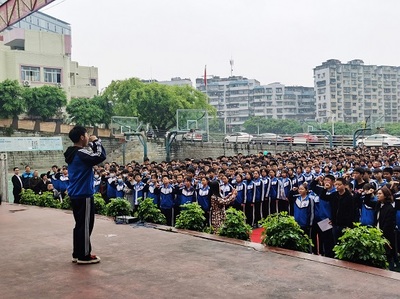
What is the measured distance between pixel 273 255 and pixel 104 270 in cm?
174

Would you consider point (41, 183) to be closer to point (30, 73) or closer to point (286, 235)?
point (286, 235)

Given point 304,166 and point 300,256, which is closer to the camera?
point 300,256

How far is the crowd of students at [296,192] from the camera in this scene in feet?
20.0

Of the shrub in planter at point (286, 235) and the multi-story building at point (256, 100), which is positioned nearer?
the shrub in planter at point (286, 235)

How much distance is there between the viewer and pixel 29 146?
1524 cm

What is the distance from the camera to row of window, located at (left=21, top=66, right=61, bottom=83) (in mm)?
36669

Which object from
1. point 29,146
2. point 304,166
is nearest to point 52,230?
point 304,166

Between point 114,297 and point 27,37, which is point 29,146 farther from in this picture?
point 27,37

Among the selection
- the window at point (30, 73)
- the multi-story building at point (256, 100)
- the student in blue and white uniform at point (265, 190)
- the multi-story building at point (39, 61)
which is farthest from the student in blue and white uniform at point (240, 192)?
the multi-story building at point (256, 100)

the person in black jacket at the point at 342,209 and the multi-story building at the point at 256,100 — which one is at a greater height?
the multi-story building at the point at 256,100

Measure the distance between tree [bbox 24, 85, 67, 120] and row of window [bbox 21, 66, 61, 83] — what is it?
509 cm

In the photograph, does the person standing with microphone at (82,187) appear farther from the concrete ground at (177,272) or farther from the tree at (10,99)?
the tree at (10,99)

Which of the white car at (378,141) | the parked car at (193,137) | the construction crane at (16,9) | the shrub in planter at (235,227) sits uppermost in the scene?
the construction crane at (16,9)

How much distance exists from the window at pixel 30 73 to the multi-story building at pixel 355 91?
4503 centimetres
